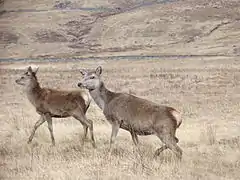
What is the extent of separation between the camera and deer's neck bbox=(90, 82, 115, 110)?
38.1 ft

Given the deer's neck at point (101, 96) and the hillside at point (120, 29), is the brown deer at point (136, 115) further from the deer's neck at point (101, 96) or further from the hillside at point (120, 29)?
the hillside at point (120, 29)

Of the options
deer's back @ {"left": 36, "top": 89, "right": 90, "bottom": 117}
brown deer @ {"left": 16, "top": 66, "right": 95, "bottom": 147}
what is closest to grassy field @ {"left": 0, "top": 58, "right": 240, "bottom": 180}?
brown deer @ {"left": 16, "top": 66, "right": 95, "bottom": 147}

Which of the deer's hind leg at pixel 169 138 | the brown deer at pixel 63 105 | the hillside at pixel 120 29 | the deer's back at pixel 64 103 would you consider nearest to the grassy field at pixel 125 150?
the deer's hind leg at pixel 169 138

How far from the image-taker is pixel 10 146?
1159 centimetres

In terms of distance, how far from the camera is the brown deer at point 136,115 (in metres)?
10.1

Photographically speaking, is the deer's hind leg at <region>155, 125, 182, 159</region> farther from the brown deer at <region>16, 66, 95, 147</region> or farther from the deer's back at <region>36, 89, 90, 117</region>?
the deer's back at <region>36, 89, 90, 117</region>

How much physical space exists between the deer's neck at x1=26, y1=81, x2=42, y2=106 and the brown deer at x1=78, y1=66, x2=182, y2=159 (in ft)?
4.94

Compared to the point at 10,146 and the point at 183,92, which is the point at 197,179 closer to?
the point at 10,146

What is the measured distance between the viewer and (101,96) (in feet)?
38.5

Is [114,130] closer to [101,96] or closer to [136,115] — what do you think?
[136,115]

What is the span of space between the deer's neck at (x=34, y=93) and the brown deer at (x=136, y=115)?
4.94 feet

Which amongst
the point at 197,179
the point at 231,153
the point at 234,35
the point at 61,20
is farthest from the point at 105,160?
the point at 61,20

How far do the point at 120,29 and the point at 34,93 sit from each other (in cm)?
8642

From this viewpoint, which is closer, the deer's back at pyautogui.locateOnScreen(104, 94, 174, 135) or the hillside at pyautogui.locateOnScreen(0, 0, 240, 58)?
the deer's back at pyautogui.locateOnScreen(104, 94, 174, 135)
